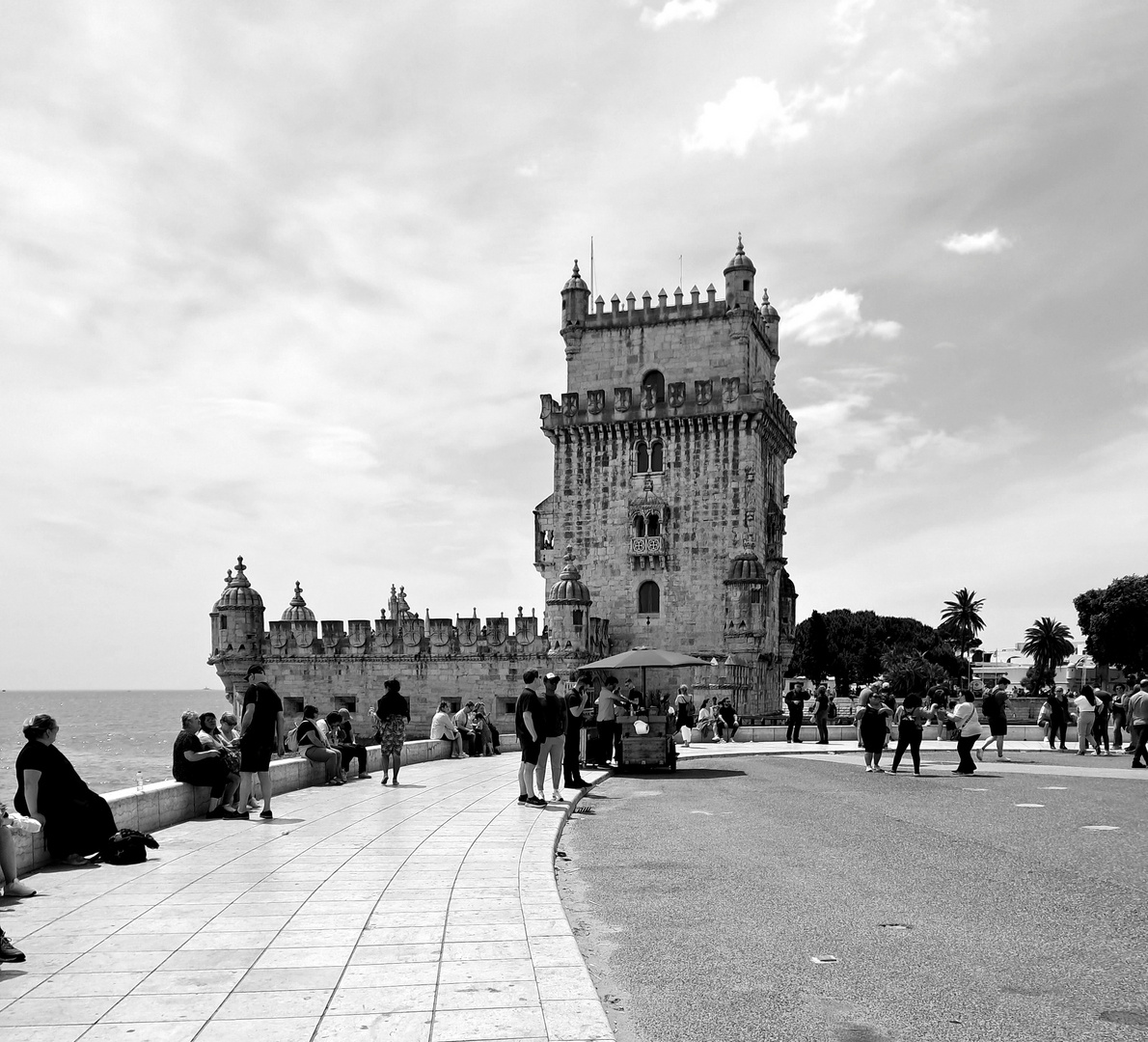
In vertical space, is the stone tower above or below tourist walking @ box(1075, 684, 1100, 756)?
above

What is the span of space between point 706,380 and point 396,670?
56.0 feet

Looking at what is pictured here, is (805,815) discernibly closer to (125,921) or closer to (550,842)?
(550,842)

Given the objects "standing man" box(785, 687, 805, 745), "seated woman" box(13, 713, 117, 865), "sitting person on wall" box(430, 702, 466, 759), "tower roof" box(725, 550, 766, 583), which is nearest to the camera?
"seated woman" box(13, 713, 117, 865)

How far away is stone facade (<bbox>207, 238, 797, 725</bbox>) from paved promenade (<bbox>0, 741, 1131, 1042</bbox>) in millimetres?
31183

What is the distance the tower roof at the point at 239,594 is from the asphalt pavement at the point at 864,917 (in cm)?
3283

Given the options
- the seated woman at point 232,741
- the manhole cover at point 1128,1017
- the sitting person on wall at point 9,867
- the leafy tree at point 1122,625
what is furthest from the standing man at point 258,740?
the leafy tree at point 1122,625

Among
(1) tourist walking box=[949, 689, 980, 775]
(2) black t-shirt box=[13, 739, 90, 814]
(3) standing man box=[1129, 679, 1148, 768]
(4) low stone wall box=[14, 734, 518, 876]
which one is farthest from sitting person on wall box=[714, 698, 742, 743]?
(2) black t-shirt box=[13, 739, 90, 814]

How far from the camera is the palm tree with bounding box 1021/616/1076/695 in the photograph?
326 feet

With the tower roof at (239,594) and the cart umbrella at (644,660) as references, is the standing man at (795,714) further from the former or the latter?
the tower roof at (239,594)

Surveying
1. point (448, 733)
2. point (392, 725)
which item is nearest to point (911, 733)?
point (392, 725)

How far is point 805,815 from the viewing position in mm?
14992

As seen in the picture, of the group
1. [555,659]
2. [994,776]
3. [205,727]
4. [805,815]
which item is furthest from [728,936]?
[555,659]

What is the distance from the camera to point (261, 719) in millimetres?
13891

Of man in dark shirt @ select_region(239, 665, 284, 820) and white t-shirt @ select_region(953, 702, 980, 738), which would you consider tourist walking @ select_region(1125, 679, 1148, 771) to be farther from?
man in dark shirt @ select_region(239, 665, 284, 820)
